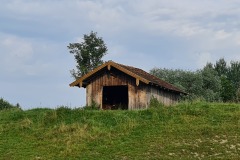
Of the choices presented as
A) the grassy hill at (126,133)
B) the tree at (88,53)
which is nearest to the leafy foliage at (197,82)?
the tree at (88,53)

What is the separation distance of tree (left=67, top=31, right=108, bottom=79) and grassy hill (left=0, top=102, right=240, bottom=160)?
1719cm

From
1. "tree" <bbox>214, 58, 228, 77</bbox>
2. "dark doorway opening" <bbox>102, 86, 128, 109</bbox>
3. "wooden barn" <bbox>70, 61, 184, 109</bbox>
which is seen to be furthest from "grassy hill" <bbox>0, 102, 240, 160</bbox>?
"tree" <bbox>214, 58, 228, 77</bbox>

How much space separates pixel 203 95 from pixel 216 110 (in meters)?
23.7

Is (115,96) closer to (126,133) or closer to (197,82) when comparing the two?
(126,133)

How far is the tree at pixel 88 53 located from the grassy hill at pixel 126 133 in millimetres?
17194

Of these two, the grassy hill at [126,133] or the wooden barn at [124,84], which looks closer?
the grassy hill at [126,133]

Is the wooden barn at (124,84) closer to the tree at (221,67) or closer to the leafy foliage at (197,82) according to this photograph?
the leafy foliage at (197,82)

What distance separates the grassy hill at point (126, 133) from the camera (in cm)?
1429

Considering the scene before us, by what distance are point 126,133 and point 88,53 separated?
2185cm

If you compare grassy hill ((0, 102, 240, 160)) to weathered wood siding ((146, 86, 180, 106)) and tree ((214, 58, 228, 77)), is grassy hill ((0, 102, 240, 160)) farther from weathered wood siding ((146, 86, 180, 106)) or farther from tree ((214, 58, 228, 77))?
tree ((214, 58, 228, 77))

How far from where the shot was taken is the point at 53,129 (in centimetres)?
1727

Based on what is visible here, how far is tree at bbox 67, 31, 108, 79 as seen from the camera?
3716cm

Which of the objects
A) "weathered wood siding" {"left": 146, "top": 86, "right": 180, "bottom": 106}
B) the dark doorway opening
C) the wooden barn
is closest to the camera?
the wooden barn

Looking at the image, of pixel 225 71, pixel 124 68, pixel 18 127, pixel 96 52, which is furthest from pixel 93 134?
pixel 225 71
